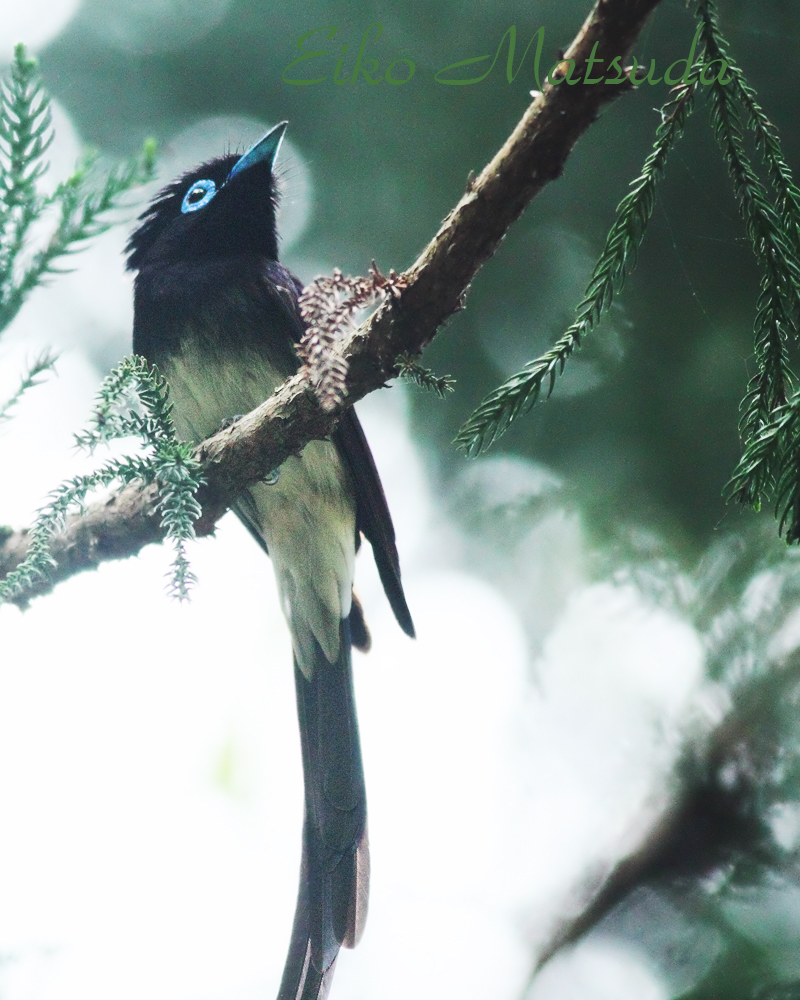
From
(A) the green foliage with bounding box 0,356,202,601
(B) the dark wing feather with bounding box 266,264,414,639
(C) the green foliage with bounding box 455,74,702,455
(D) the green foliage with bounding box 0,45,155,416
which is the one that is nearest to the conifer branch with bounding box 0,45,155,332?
(D) the green foliage with bounding box 0,45,155,416

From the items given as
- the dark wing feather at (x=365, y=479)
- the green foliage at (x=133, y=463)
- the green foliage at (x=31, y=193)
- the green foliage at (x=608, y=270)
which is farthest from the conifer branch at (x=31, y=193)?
the dark wing feather at (x=365, y=479)

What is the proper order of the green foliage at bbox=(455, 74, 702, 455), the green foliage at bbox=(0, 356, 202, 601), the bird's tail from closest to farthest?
the green foliage at bbox=(455, 74, 702, 455), the green foliage at bbox=(0, 356, 202, 601), the bird's tail

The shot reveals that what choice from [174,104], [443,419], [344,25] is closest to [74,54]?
[174,104]

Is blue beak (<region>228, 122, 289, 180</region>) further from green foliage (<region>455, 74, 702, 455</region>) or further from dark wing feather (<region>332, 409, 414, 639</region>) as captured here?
green foliage (<region>455, 74, 702, 455</region>)

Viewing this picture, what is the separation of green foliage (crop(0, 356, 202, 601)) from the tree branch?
68 millimetres

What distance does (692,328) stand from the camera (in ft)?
3.87

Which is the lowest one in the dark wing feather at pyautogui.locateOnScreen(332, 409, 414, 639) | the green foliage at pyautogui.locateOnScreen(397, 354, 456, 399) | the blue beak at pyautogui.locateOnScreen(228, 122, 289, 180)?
the green foliage at pyautogui.locateOnScreen(397, 354, 456, 399)

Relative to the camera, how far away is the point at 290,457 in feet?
3.30

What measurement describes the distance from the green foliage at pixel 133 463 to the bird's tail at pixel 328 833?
429 millimetres

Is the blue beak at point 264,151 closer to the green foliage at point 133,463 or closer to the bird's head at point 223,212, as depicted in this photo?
the bird's head at point 223,212

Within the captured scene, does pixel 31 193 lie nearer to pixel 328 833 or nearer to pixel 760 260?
pixel 760 260

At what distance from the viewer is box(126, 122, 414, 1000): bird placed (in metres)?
1.04

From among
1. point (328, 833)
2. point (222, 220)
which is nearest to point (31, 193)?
point (222, 220)

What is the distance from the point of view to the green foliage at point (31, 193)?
517mm
